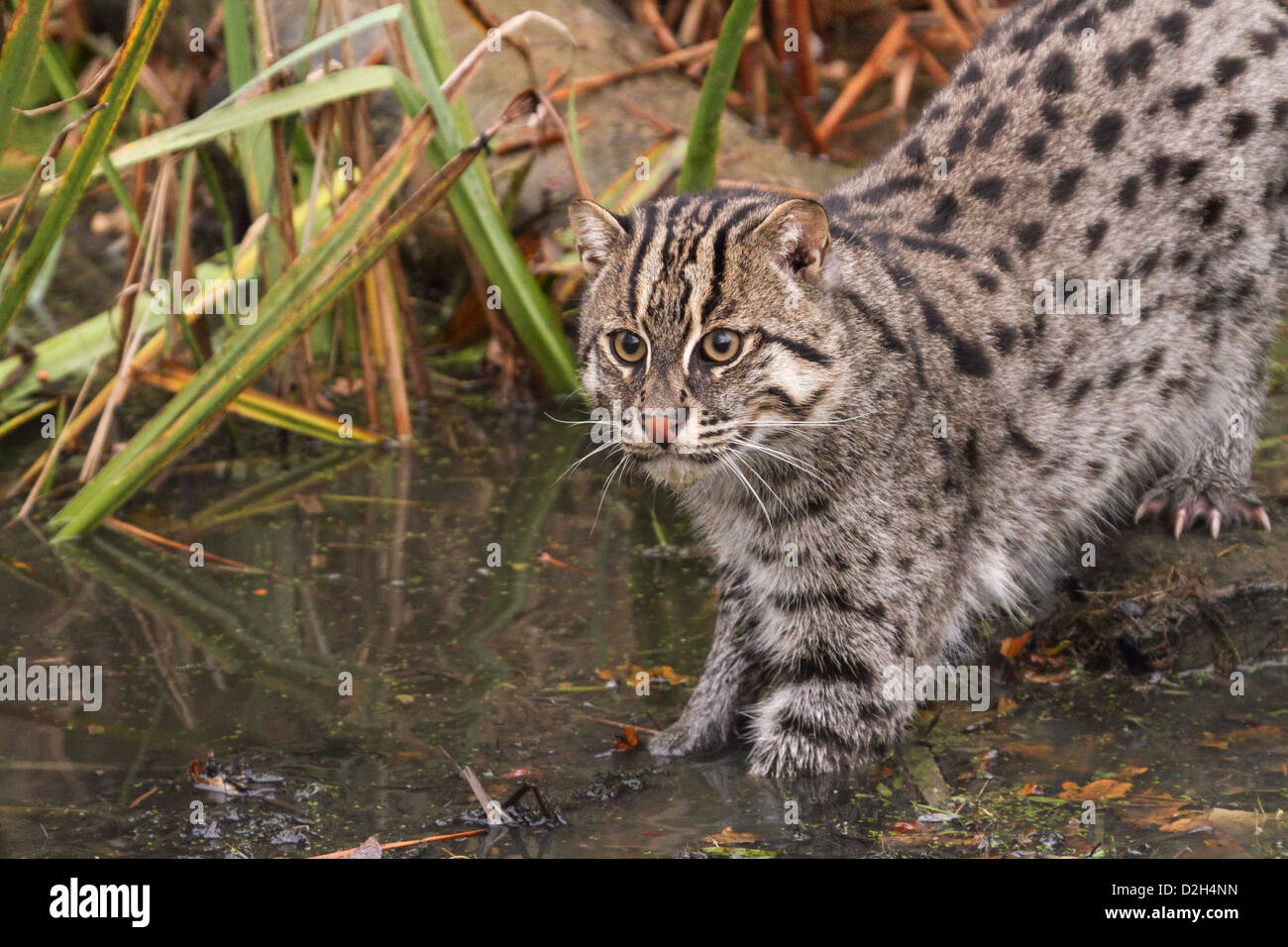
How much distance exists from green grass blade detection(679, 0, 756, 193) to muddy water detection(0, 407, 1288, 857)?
1566 mm

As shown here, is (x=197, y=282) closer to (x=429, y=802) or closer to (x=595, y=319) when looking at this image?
(x=595, y=319)

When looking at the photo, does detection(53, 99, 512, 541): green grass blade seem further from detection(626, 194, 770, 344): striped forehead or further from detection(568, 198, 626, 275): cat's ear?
detection(626, 194, 770, 344): striped forehead

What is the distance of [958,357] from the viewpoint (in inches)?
233

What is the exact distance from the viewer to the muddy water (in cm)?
508

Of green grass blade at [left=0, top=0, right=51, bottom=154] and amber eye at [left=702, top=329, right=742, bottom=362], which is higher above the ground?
green grass blade at [left=0, top=0, right=51, bottom=154]

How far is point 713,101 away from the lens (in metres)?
7.15

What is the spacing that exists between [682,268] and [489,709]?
1.82 m

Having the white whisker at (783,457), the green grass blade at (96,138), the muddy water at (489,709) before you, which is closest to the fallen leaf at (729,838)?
the muddy water at (489,709)

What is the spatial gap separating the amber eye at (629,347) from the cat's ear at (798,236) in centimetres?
52

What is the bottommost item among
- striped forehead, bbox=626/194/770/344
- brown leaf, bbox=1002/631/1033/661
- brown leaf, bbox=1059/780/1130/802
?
brown leaf, bbox=1059/780/1130/802

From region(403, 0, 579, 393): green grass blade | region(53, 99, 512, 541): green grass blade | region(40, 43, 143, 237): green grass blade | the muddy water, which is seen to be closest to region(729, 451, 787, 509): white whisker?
the muddy water

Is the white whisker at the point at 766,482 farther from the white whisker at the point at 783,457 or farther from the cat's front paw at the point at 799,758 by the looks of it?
the cat's front paw at the point at 799,758

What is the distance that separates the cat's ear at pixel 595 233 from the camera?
18.1ft

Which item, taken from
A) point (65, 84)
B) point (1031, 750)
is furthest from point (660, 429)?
point (65, 84)
